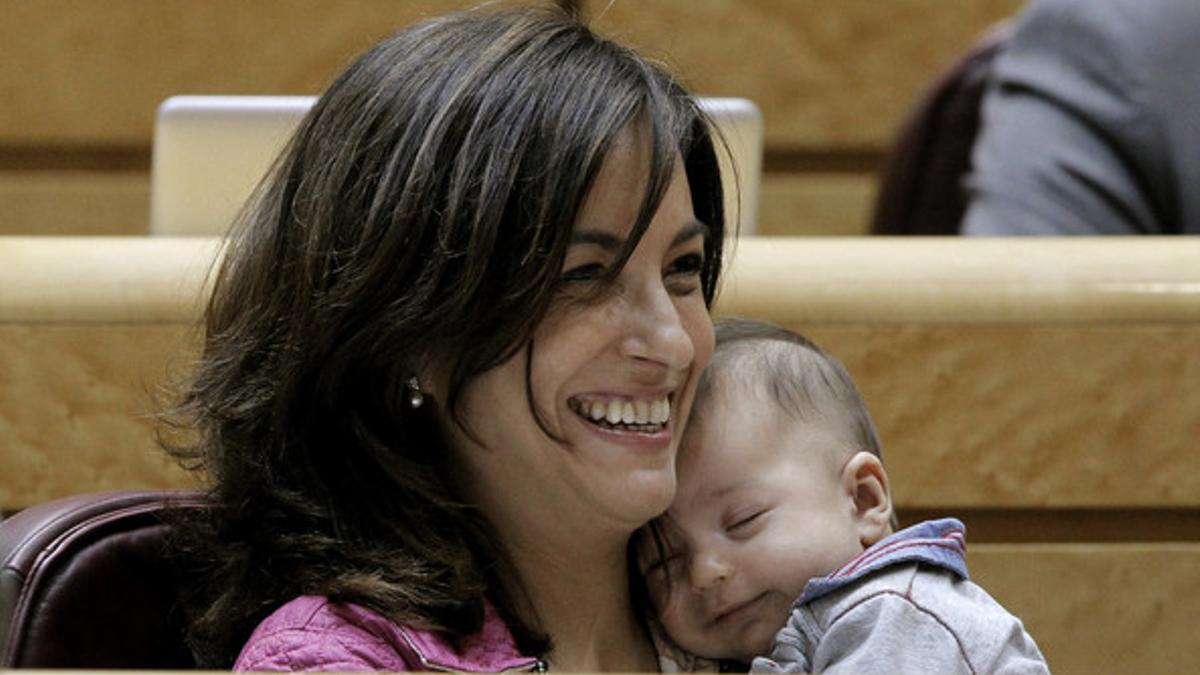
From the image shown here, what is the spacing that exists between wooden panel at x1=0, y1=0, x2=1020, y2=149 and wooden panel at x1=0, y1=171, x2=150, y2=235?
0.06m

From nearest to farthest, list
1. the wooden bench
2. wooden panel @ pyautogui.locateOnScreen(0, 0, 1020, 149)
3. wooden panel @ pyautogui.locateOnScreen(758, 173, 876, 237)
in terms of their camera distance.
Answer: the wooden bench < wooden panel @ pyautogui.locateOnScreen(0, 0, 1020, 149) < wooden panel @ pyautogui.locateOnScreen(758, 173, 876, 237)

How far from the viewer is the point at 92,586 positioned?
1.09 m

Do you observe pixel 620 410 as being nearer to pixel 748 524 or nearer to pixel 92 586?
pixel 748 524

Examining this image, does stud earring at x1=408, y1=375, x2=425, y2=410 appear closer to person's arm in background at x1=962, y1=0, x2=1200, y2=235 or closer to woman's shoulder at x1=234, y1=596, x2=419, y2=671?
woman's shoulder at x1=234, y1=596, x2=419, y2=671

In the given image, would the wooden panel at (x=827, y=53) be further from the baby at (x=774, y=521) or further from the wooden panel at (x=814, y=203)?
the baby at (x=774, y=521)

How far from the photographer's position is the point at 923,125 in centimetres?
241

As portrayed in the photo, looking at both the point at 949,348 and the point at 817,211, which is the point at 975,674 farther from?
the point at 817,211

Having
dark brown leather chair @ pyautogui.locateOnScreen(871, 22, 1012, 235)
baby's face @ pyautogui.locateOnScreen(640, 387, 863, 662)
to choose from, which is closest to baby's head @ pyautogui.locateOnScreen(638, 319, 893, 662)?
baby's face @ pyautogui.locateOnScreen(640, 387, 863, 662)

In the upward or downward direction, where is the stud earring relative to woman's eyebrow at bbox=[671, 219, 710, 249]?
downward

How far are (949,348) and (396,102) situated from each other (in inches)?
21.5

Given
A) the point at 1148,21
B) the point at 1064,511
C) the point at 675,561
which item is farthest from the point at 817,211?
the point at 675,561

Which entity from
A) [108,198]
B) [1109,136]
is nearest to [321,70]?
[108,198]

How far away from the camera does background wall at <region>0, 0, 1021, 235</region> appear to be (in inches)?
107

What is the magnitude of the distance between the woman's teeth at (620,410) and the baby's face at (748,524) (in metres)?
0.07
